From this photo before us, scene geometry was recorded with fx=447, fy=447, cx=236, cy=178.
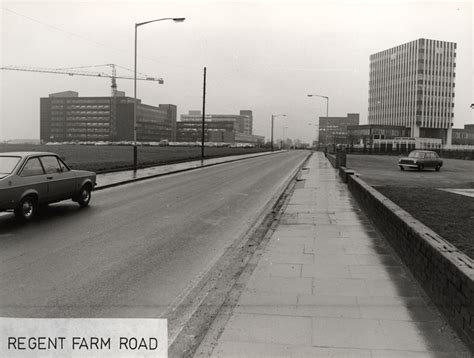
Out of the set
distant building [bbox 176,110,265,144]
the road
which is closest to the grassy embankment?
the road

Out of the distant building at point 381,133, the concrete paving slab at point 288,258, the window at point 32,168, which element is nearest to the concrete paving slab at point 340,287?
the concrete paving slab at point 288,258

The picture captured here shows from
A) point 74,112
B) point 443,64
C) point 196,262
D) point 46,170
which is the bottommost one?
point 196,262

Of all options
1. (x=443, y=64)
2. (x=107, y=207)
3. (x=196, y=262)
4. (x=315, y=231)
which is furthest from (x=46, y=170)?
(x=443, y=64)

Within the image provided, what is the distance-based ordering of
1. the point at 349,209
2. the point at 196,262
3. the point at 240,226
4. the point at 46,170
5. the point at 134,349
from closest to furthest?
the point at 134,349, the point at 196,262, the point at 240,226, the point at 46,170, the point at 349,209

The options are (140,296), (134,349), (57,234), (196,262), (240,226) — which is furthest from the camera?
(240,226)

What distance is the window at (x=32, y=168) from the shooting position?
969 cm

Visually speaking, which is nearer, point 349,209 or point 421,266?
point 421,266

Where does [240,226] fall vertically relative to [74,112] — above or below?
below

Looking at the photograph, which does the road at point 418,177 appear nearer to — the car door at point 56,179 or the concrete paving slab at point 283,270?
the car door at point 56,179

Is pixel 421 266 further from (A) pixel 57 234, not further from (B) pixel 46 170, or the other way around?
(B) pixel 46 170

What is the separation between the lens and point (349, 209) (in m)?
11.8

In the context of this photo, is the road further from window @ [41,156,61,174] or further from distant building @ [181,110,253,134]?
distant building @ [181,110,253,134]

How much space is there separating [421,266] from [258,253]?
2.54 metres

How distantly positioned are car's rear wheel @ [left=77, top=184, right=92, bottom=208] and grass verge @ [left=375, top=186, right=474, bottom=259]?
26.3ft
